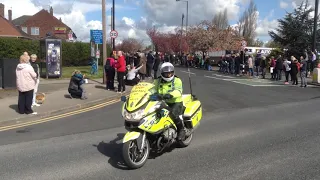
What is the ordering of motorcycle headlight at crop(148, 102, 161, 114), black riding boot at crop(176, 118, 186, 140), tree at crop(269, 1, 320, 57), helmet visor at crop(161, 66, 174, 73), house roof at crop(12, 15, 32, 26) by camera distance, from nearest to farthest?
motorcycle headlight at crop(148, 102, 161, 114) < helmet visor at crop(161, 66, 174, 73) < black riding boot at crop(176, 118, 186, 140) < tree at crop(269, 1, 320, 57) < house roof at crop(12, 15, 32, 26)

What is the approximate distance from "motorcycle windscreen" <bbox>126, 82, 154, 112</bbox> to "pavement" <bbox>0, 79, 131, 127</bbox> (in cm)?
525

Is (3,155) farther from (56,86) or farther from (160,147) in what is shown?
(56,86)

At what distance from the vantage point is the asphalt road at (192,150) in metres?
5.47

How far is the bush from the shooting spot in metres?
31.4

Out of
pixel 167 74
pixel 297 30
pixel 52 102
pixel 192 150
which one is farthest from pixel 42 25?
pixel 167 74

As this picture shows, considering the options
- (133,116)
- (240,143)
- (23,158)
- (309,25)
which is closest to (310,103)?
(240,143)

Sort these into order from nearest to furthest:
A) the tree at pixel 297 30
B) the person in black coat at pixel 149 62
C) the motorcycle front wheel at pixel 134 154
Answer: the motorcycle front wheel at pixel 134 154
the person in black coat at pixel 149 62
the tree at pixel 297 30

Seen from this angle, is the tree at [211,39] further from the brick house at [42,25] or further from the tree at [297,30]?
the brick house at [42,25]

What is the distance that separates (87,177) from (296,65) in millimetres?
17649

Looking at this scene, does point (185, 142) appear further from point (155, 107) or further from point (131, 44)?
point (131, 44)

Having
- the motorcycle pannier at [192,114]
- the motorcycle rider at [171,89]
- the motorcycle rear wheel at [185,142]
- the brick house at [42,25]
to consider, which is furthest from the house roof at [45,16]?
the motorcycle rider at [171,89]

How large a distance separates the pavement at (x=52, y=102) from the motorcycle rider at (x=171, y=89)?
5257mm

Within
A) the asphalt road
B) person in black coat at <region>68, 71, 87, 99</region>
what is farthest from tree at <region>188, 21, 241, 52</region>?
the asphalt road

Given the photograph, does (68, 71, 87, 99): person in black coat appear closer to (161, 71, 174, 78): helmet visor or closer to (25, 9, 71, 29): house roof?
(161, 71, 174, 78): helmet visor
